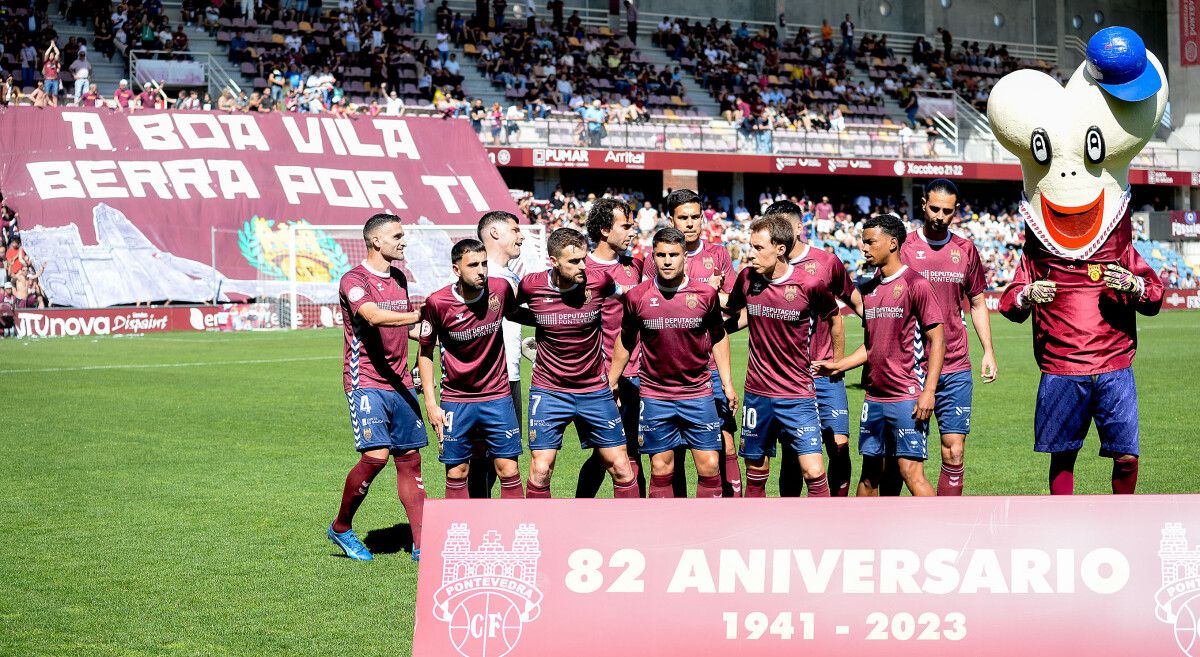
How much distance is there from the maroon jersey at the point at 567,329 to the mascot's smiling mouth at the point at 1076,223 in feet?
8.37

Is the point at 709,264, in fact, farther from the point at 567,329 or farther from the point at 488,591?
the point at 488,591

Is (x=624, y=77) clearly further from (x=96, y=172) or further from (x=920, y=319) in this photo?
(x=920, y=319)

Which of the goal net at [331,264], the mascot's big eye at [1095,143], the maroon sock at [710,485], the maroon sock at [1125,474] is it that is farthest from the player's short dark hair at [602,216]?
the goal net at [331,264]

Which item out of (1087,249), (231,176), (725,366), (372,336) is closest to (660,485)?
(725,366)

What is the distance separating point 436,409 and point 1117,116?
404cm

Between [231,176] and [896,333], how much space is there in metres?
26.7

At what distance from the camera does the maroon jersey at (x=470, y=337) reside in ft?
24.2

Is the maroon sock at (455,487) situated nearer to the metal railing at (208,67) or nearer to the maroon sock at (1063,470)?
the maroon sock at (1063,470)

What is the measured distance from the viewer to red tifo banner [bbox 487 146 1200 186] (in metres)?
36.8

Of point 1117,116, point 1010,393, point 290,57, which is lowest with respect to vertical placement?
point 1010,393

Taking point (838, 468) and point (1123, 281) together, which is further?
point (838, 468)

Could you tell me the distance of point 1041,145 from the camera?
7055 millimetres

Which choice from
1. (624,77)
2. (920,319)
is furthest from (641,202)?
(920,319)

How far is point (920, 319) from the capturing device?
25.2ft
